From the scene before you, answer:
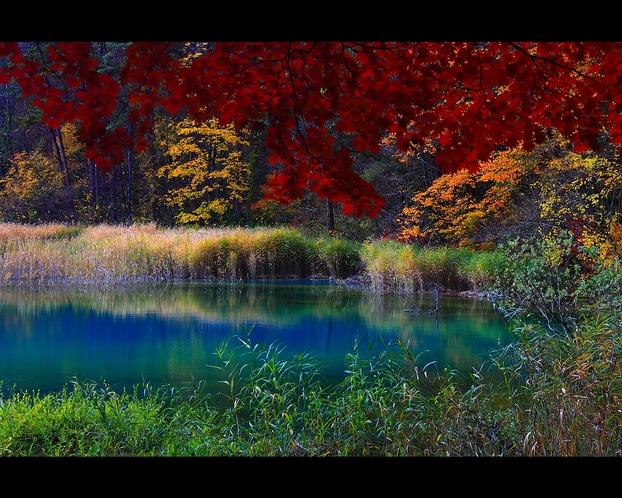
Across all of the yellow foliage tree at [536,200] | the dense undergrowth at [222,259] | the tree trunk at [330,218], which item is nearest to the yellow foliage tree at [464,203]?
the yellow foliage tree at [536,200]

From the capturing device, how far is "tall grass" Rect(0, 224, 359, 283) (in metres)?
10.8

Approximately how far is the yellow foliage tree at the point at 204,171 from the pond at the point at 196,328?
7.76m

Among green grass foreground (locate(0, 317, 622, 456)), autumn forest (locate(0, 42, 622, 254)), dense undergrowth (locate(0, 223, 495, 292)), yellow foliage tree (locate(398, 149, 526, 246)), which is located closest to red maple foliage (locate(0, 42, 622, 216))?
autumn forest (locate(0, 42, 622, 254))

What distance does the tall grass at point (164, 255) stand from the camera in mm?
10758

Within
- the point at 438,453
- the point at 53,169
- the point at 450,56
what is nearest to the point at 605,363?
the point at 438,453

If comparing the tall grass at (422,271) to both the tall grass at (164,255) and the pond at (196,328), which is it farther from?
the tall grass at (164,255)

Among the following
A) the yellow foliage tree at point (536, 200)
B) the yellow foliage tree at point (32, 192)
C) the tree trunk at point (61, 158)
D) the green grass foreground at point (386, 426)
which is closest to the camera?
the green grass foreground at point (386, 426)

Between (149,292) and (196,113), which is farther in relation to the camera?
(149,292)

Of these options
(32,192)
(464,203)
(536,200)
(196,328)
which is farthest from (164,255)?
(32,192)

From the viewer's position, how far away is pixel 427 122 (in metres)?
3.17

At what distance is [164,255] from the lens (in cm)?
1173
